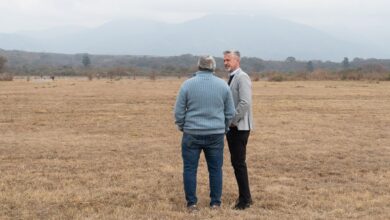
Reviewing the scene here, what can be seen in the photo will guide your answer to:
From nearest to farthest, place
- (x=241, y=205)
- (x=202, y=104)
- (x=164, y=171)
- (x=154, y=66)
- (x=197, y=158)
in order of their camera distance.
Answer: (x=202, y=104) → (x=197, y=158) → (x=241, y=205) → (x=164, y=171) → (x=154, y=66)

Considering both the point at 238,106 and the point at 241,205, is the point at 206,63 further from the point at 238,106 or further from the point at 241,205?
the point at 241,205

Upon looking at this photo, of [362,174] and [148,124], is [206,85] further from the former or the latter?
[148,124]

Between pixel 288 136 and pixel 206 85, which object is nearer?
pixel 206 85

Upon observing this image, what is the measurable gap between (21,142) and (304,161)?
638 cm

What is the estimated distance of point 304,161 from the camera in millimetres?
10945

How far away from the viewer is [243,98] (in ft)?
22.8

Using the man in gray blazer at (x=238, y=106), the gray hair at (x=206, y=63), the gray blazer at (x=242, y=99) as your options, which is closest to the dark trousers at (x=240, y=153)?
the man in gray blazer at (x=238, y=106)

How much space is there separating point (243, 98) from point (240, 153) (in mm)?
685

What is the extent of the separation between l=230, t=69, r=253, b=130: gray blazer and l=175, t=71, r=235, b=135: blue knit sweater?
0.75 feet

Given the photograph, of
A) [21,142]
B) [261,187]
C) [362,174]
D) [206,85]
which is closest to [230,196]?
[261,187]

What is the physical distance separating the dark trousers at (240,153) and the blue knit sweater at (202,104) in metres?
0.34

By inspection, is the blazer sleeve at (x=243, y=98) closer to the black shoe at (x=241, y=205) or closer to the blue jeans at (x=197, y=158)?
the blue jeans at (x=197, y=158)

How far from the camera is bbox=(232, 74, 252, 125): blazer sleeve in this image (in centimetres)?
692

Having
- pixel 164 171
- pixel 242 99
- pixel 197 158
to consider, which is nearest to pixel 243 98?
pixel 242 99
